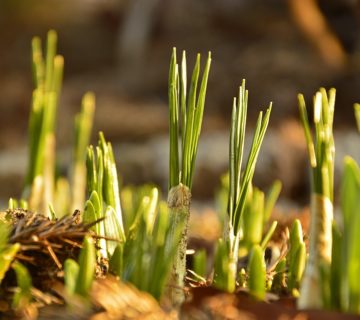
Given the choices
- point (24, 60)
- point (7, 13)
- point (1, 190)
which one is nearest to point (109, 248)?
point (1, 190)

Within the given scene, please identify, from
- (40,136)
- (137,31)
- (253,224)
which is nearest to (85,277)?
(253,224)

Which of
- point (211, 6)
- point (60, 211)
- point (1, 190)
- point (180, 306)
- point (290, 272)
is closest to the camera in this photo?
point (180, 306)

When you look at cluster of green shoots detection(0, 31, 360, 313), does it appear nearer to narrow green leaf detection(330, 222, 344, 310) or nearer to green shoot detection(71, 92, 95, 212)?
narrow green leaf detection(330, 222, 344, 310)

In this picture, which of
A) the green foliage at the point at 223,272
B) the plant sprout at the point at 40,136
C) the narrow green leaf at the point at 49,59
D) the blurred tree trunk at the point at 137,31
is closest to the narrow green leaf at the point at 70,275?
the green foliage at the point at 223,272

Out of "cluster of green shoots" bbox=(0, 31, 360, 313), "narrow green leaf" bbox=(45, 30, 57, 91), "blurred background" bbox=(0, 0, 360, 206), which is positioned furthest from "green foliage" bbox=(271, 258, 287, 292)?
"blurred background" bbox=(0, 0, 360, 206)

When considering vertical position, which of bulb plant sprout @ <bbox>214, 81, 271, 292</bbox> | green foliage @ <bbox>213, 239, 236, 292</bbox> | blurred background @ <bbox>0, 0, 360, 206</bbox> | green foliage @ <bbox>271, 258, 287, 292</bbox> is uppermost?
blurred background @ <bbox>0, 0, 360, 206</bbox>

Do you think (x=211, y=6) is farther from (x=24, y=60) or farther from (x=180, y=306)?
(x=180, y=306)

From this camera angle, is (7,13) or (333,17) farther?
(7,13)

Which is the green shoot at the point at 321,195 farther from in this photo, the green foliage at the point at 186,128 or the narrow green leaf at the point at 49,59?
the narrow green leaf at the point at 49,59
